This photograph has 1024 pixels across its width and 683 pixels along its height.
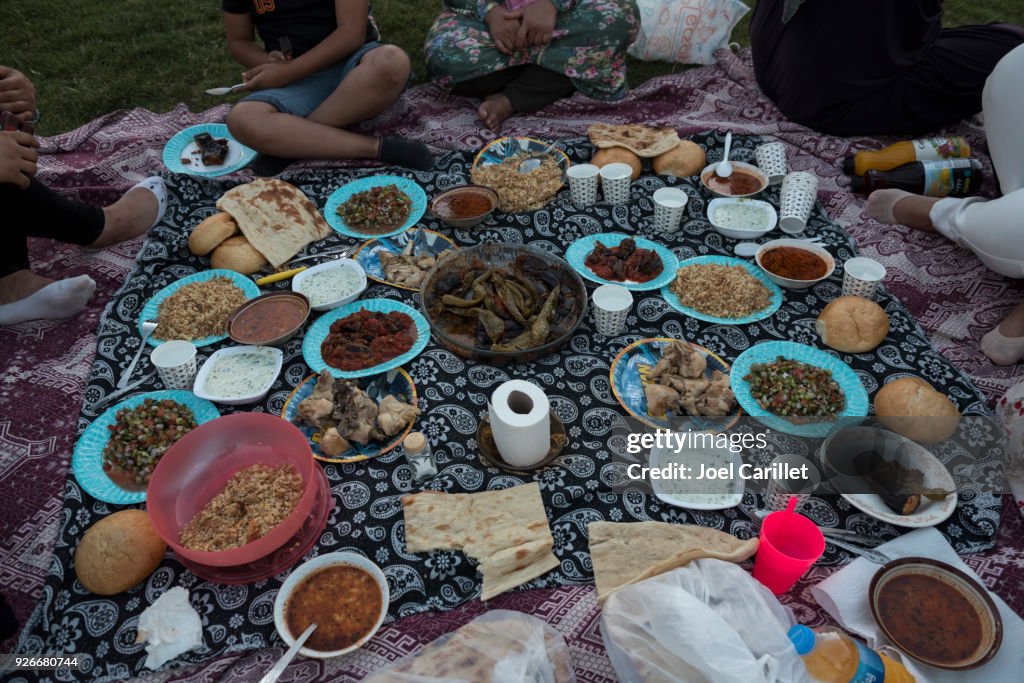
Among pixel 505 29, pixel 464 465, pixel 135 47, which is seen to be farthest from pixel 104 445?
pixel 135 47

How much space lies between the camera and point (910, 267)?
3477 mm

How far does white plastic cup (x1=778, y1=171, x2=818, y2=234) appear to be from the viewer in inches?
143

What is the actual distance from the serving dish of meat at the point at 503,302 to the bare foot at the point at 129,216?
2159mm

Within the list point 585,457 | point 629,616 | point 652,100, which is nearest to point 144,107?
point 652,100

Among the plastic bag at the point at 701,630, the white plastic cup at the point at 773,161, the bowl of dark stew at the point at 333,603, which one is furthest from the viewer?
the white plastic cup at the point at 773,161

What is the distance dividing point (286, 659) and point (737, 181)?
12.0ft

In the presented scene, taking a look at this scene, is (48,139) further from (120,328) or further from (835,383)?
(835,383)

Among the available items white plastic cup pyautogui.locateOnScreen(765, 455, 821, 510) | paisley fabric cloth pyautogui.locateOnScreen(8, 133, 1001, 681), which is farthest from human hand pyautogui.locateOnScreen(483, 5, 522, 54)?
white plastic cup pyautogui.locateOnScreen(765, 455, 821, 510)

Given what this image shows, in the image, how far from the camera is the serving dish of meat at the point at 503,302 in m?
2.85

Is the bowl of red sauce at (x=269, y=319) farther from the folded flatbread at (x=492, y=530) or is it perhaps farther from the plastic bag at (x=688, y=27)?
the plastic bag at (x=688, y=27)

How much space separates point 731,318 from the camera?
10.1ft

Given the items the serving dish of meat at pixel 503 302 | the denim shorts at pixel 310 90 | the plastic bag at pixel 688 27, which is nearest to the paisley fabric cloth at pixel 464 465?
the serving dish of meat at pixel 503 302

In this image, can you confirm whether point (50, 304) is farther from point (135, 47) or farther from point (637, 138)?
point (135, 47)

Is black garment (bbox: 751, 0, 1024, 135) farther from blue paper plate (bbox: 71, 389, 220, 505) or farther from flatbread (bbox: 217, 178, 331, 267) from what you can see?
blue paper plate (bbox: 71, 389, 220, 505)
